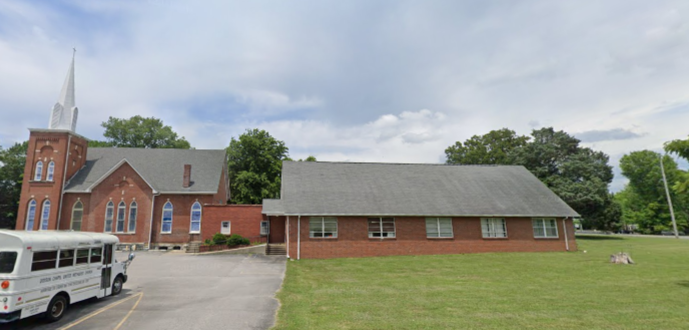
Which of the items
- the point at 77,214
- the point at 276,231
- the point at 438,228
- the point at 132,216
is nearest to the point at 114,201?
the point at 132,216

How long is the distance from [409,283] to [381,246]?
1027cm

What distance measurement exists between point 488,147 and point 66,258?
186 ft

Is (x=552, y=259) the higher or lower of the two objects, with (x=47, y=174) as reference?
lower

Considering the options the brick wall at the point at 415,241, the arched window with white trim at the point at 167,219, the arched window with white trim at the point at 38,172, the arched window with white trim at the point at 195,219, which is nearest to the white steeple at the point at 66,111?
the arched window with white trim at the point at 38,172

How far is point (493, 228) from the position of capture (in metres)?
26.3

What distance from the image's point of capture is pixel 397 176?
30781 mm

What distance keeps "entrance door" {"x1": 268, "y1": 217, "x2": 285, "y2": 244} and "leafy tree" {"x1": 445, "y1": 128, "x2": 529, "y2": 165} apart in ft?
119

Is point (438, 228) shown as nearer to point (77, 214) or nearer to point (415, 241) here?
point (415, 241)

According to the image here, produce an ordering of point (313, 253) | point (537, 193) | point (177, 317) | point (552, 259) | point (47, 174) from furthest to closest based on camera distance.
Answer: point (47, 174)
point (537, 193)
point (313, 253)
point (552, 259)
point (177, 317)

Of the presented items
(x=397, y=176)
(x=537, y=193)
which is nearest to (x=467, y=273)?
(x=397, y=176)

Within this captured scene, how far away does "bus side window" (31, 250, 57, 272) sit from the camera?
8.86 meters

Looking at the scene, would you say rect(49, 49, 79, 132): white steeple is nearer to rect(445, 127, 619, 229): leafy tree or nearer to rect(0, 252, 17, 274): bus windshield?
rect(0, 252, 17, 274): bus windshield

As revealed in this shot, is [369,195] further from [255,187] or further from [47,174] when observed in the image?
[47,174]

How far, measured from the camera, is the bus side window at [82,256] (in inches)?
412
